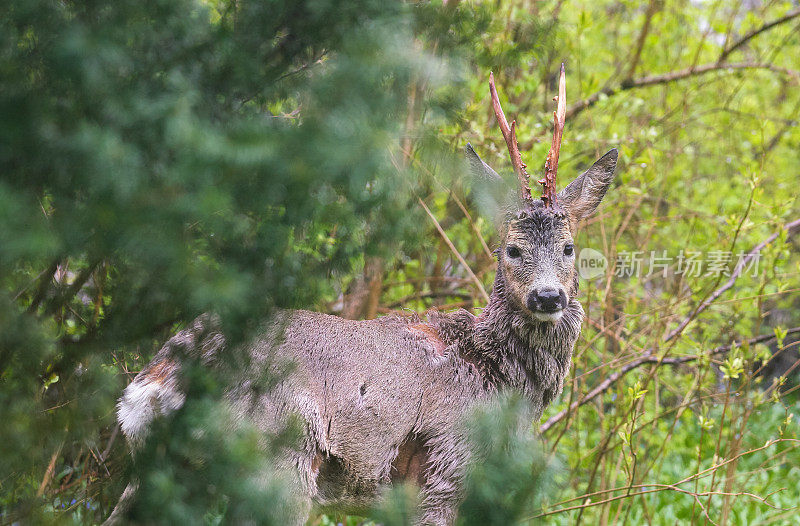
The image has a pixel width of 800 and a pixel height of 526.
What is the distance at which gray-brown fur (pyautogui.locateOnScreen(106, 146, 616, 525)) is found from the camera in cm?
366

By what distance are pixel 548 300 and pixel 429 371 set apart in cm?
71

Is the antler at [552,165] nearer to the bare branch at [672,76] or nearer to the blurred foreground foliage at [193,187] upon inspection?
the blurred foreground foliage at [193,187]

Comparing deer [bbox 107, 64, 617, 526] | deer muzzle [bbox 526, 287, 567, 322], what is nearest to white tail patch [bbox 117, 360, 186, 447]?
deer [bbox 107, 64, 617, 526]

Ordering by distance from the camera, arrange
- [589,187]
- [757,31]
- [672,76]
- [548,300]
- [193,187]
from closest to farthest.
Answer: [193,187]
[548,300]
[589,187]
[757,31]
[672,76]

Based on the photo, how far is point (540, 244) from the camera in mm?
3969

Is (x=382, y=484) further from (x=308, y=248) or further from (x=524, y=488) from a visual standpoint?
(x=524, y=488)

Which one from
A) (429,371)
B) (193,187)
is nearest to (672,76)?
(429,371)

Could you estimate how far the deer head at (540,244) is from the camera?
383 cm

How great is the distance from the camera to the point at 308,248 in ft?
12.9

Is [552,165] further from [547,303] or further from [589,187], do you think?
[547,303]

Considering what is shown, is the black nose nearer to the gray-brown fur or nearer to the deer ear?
the gray-brown fur

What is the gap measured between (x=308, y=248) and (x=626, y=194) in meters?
3.51

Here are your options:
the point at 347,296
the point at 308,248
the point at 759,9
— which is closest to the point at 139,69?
the point at 308,248

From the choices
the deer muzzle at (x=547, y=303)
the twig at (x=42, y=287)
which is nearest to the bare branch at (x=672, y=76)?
the deer muzzle at (x=547, y=303)
